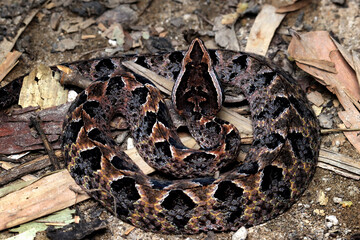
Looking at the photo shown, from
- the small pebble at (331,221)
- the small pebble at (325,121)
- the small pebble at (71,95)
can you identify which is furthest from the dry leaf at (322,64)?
the small pebble at (71,95)

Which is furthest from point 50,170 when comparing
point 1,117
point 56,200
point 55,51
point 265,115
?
point 265,115

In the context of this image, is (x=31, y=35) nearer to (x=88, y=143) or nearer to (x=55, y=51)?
(x=55, y=51)

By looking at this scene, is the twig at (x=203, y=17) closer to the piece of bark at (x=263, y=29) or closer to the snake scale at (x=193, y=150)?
the piece of bark at (x=263, y=29)

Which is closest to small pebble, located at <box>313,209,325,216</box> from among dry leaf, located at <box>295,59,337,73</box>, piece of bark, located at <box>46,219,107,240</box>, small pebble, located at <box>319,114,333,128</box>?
small pebble, located at <box>319,114,333,128</box>

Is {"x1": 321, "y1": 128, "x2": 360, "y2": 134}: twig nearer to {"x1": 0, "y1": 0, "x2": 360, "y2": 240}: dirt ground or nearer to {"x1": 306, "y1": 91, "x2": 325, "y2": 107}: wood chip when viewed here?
{"x1": 0, "y1": 0, "x2": 360, "y2": 240}: dirt ground

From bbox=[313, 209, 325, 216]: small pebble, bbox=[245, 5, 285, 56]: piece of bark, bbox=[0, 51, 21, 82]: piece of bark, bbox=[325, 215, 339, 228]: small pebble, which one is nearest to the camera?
bbox=[325, 215, 339, 228]: small pebble

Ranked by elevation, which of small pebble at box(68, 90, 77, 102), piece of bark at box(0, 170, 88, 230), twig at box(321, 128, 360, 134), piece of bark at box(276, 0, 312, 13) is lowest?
piece of bark at box(0, 170, 88, 230)

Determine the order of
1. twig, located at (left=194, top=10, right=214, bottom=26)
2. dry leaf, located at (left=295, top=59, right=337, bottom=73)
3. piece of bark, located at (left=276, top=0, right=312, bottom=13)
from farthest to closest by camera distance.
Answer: twig, located at (left=194, top=10, right=214, bottom=26) < piece of bark, located at (left=276, top=0, right=312, bottom=13) < dry leaf, located at (left=295, top=59, right=337, bottom=73)
